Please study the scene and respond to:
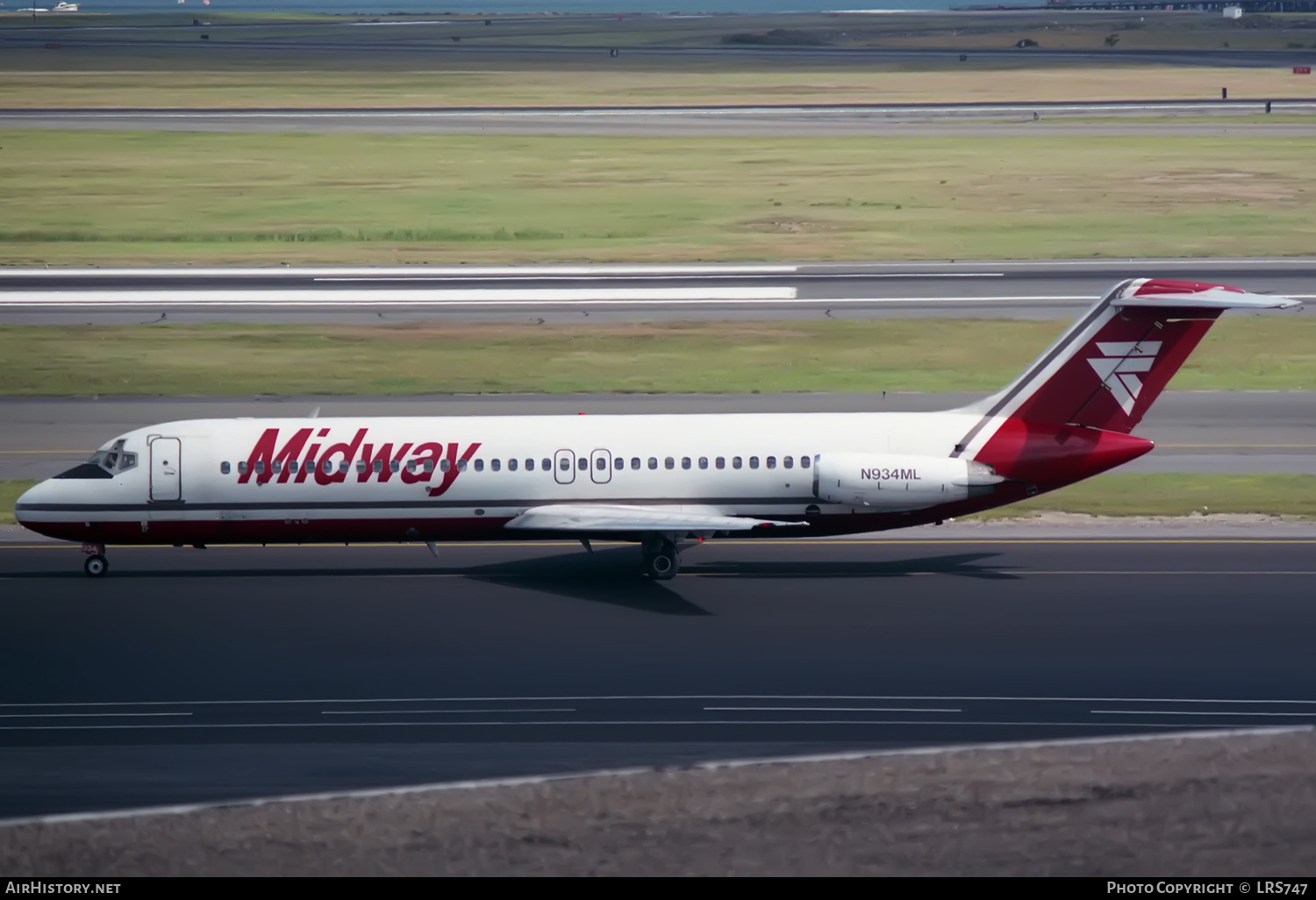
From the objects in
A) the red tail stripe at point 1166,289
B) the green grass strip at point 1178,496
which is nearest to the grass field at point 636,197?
the green grass strip at point 1178,496

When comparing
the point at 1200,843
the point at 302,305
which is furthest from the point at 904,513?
the point at 302,305

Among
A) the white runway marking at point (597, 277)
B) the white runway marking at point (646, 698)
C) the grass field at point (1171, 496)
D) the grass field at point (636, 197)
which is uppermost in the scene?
the grass field at point (636, 197)

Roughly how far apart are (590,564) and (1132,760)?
47.6 ft

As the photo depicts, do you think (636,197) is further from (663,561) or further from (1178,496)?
(663,561)

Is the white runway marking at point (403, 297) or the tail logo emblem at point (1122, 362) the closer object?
the tail logo emblem at point (1122, 362)

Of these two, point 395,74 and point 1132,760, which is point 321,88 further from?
point 1132,760

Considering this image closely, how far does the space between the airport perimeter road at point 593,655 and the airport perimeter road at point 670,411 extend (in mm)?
8092

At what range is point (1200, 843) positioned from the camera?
19.3 meters

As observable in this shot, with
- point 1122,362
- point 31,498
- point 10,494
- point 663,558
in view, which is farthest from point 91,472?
point 1122,362

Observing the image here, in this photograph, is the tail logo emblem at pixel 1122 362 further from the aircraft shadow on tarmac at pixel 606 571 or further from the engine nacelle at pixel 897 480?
the aircraft shadow on tarmac at pixel 606 571

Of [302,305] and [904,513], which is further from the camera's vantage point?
[302,305]

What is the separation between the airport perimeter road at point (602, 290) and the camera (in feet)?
207

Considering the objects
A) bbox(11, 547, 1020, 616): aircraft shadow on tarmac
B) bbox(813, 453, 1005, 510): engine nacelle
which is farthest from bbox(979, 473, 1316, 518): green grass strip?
bbox(813, 453, 1005, 510): engine nacelle

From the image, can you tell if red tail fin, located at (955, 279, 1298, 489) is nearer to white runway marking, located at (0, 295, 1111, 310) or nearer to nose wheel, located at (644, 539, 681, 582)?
nose wheel, located at (644, 539, 681, 582)
